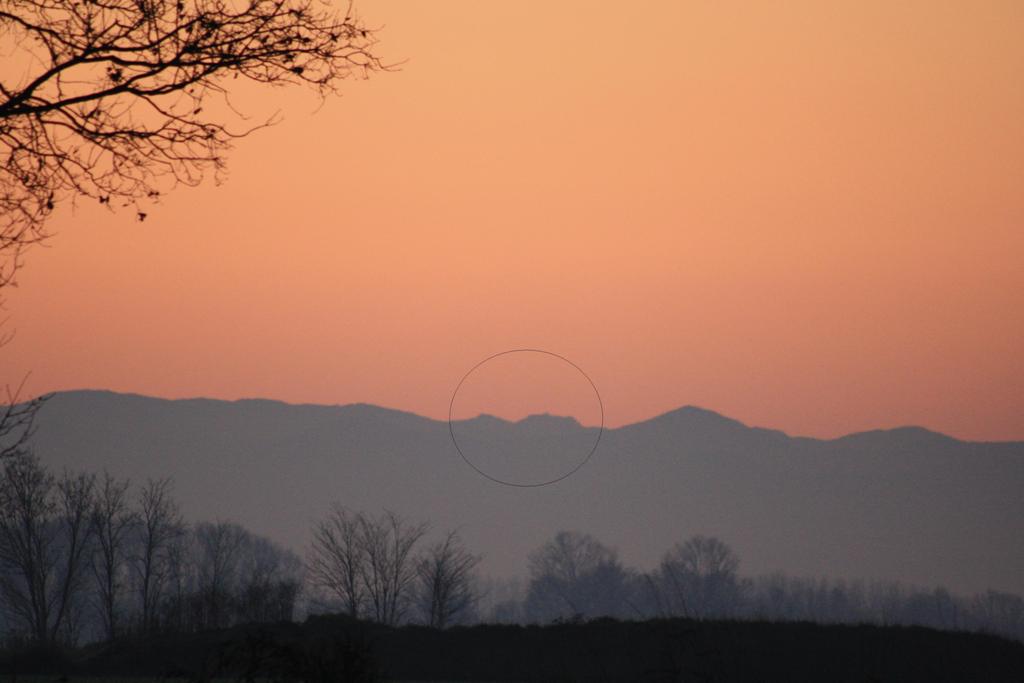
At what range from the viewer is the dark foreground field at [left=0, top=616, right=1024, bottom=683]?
2456cm

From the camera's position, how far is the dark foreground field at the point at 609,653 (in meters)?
24.6

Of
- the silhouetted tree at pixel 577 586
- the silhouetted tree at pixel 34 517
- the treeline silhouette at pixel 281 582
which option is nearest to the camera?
the treeline silhouette at pixel 281 582

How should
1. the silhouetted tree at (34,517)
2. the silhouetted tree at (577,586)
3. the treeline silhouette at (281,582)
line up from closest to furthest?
the treeline silhouette at (281,582) < the silhouetted tree at (34,517) < the silhouetted tree at (577,586)

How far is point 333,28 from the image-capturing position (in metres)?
8.93

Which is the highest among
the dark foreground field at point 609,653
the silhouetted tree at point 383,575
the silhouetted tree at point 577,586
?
the silhouetted tree at point 577,586

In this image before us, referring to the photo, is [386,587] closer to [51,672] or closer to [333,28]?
[51,672]

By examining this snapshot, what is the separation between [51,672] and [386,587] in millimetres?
43186

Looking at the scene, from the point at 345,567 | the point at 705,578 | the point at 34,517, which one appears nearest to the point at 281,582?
the point at 34,517

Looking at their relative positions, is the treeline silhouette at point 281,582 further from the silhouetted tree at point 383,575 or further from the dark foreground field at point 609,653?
the dark foreground field at point 609,653

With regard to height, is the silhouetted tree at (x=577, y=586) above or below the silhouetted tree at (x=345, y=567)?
above

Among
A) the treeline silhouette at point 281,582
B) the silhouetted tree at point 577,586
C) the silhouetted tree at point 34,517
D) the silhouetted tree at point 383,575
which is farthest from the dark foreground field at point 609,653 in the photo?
the silhouetted tree at point 577,586

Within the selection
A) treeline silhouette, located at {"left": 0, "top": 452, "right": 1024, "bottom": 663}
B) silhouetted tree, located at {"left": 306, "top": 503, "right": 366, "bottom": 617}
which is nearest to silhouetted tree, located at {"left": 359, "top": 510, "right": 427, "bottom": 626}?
treeline silhouette, located at {"left": 0, "top": 452, "right": 1024, "bottom": 663}

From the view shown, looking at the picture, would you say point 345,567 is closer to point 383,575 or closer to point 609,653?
point 383,575

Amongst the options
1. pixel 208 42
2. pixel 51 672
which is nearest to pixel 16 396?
pixel 208 42
